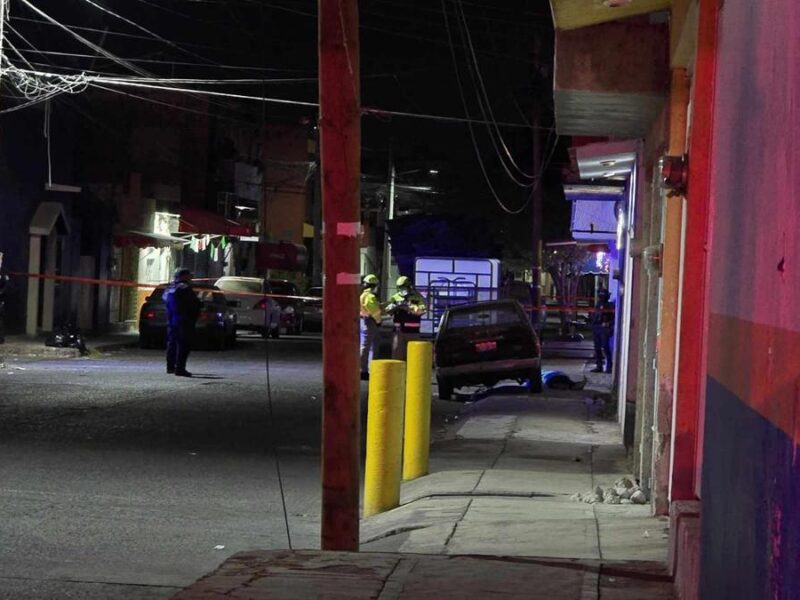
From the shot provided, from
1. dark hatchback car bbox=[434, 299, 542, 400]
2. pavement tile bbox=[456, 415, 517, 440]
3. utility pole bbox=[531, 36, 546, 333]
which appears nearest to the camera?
pavement tile bbox=[456, 415, 517, 440]

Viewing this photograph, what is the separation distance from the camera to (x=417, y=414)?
38.8ft

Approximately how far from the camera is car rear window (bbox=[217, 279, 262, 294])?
39.7m

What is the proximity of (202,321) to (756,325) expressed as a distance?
2828 centimetres

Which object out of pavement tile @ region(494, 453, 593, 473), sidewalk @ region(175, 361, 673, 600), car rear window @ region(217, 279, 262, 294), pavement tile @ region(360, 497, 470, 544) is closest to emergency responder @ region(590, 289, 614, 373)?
sidewalk @ region(175, 361, 673, 600)

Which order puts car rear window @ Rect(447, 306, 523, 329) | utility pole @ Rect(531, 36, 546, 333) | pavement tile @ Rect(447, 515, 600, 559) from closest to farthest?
pavement tile @ Rect(447, 515, 600, 559), car rear window @ Rect(447, 306, 523, 329), utility pole @ Rect(531, 36, 546, 333)

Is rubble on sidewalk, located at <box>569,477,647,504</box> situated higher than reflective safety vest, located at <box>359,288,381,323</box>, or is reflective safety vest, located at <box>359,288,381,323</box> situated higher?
reflective safety vest, located at <box>359,288,381,323</box>

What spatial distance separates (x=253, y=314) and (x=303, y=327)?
275 inches

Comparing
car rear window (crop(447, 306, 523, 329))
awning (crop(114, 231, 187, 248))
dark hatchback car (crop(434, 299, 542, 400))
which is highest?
awning (crop(114, 231, 187, 248))

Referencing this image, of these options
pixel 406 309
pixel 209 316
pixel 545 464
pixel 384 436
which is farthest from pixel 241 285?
pixel 384 436

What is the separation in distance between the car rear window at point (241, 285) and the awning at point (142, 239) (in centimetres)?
445

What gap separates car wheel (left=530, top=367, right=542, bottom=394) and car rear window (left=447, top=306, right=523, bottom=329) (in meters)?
0.83

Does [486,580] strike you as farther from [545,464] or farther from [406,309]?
[406,309]

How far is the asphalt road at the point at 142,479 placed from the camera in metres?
8.14

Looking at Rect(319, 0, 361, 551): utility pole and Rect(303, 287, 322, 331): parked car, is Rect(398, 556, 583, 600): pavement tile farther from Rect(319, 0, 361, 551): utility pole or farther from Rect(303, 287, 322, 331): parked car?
Rect(303, 287, 322, 331): parked car
